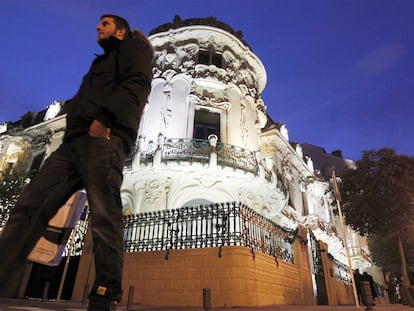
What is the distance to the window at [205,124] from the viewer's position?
1442 cm

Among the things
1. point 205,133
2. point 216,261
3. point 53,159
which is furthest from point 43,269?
point 53,159

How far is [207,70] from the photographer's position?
1533cm

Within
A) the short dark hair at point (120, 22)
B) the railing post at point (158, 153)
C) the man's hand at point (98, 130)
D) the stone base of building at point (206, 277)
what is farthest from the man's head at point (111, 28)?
the railing post at point (158, 153)

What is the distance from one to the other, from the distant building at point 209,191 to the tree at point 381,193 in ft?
10.6

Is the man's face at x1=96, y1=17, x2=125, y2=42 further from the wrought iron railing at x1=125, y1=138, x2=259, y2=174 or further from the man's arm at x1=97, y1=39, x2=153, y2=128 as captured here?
the wrought iron railing at x1=125, y1=138, x2=259, y2=174

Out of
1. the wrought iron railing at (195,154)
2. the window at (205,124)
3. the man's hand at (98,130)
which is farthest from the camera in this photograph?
the window at (205,124)

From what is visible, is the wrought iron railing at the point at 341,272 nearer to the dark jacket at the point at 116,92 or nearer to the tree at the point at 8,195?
the dark jacket at the point at 116,92

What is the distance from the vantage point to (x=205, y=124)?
14766mm

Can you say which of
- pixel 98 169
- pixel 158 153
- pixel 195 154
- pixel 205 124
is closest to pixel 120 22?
pixel 98 169

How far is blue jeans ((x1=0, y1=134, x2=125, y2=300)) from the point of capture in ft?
5.93

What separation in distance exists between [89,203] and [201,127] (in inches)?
504

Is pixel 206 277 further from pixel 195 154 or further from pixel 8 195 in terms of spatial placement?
pixel 8 195

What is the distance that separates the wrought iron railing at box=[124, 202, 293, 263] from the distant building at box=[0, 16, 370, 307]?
4cm

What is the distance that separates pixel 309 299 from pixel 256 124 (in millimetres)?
8908
